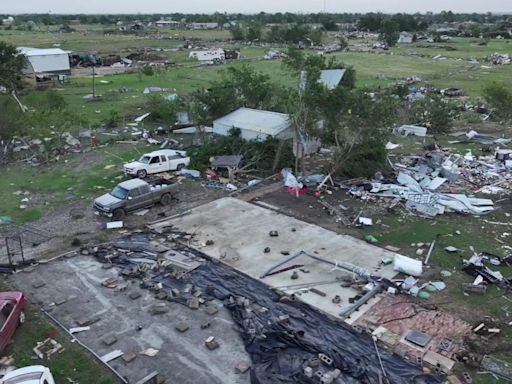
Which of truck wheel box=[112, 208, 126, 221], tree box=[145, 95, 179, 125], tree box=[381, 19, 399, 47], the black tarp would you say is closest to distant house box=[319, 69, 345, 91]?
tree box=[145, 95, 179, 125]

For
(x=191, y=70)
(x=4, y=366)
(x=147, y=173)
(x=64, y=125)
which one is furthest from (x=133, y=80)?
(x=4, y=366)

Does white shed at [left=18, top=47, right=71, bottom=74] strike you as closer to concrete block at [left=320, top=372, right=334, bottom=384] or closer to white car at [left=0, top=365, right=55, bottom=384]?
white car at [left=0, top=365, right=55, bottom=384]

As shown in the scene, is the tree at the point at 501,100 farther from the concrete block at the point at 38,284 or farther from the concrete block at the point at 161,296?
the concrete block at the point at 38,284

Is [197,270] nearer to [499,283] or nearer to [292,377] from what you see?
[292,377]

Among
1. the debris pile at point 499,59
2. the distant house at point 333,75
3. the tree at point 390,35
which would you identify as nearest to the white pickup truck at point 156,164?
the distant house at point 333,75

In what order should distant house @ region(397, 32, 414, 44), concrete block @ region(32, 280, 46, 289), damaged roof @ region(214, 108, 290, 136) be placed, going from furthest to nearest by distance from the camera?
1. distant house @ region(397, 32, 414, 44)
2. damaged roof @ region(214, 108, 290, 136)
3. concrete block @ region(32, 280, 46, 289)

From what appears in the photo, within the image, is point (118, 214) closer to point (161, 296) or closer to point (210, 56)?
point (161, 296)
